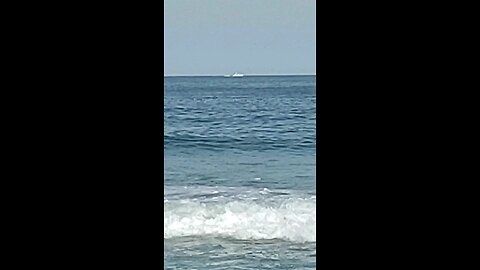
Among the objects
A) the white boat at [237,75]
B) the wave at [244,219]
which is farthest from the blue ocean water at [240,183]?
the white boat at [237,75]

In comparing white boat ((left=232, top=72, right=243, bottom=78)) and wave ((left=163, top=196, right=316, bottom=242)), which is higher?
white boat ((left=232, top=72, right=243, bottom=78))

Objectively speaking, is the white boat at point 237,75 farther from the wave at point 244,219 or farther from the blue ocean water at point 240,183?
the wave at point 244,219

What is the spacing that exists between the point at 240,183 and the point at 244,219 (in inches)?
48.7

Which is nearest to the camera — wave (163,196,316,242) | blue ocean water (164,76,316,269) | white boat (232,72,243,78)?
blue ocean water (164,76,316,269)

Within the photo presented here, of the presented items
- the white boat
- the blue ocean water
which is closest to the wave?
the blue ocean water

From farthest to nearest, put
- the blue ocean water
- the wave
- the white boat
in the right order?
the white boat
the wave
the blue ocean water

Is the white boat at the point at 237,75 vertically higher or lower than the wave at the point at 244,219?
higher

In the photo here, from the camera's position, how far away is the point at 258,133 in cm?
838

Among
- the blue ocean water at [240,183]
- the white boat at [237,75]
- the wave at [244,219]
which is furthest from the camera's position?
the white boat at [237,75]

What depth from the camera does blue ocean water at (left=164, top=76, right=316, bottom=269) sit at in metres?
4.76

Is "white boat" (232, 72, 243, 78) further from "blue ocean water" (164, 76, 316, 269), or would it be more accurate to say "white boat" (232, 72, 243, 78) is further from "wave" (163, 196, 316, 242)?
"wave" (163, 196, 316, 242)

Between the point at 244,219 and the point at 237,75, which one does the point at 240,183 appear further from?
the point at 237,75

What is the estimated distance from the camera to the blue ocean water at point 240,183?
15.6 feet
